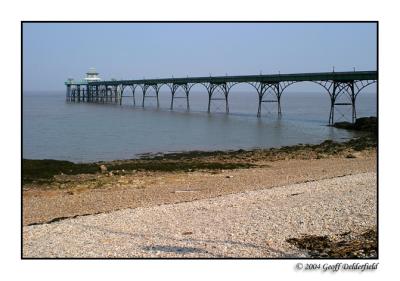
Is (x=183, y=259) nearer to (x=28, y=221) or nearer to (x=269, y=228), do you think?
(x=269, y=228)

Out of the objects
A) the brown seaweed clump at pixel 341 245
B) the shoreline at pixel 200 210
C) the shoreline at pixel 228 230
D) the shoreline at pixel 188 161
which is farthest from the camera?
the shoreline at pixel 188 161

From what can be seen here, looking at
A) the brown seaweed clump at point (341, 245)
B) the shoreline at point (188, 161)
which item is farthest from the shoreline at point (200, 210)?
the shoreline at point (188, 161)

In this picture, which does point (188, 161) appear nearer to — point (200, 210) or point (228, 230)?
point (200, 210)

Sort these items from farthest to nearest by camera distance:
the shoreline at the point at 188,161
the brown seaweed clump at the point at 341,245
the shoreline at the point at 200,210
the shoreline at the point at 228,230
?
the shoreline at the point at 188,161
the shoreline at the point at 200,210
the shoreline at the point at 228,230
the brown seaweed clump at the point at 341,245

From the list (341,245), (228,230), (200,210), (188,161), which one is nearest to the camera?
(341,245)

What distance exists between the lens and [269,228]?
25.7ft

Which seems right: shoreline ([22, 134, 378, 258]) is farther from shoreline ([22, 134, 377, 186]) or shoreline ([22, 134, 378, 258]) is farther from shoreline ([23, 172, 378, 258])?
shoreline ([22, 134, 377, 186])

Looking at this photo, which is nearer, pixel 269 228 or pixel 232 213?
pixel 269 228

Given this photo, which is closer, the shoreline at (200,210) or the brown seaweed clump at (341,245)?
the brown seaweed clump at (341,245)

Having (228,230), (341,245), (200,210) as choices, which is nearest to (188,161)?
(200,210)

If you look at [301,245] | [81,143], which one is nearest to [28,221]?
[301,245]

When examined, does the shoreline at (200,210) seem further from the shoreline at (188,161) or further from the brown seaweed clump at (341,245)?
the shoreline at (188,161)

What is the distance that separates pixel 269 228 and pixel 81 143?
2158 centimetres

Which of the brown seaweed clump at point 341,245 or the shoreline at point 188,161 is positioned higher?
the brown seaweed clump at point 341,245
